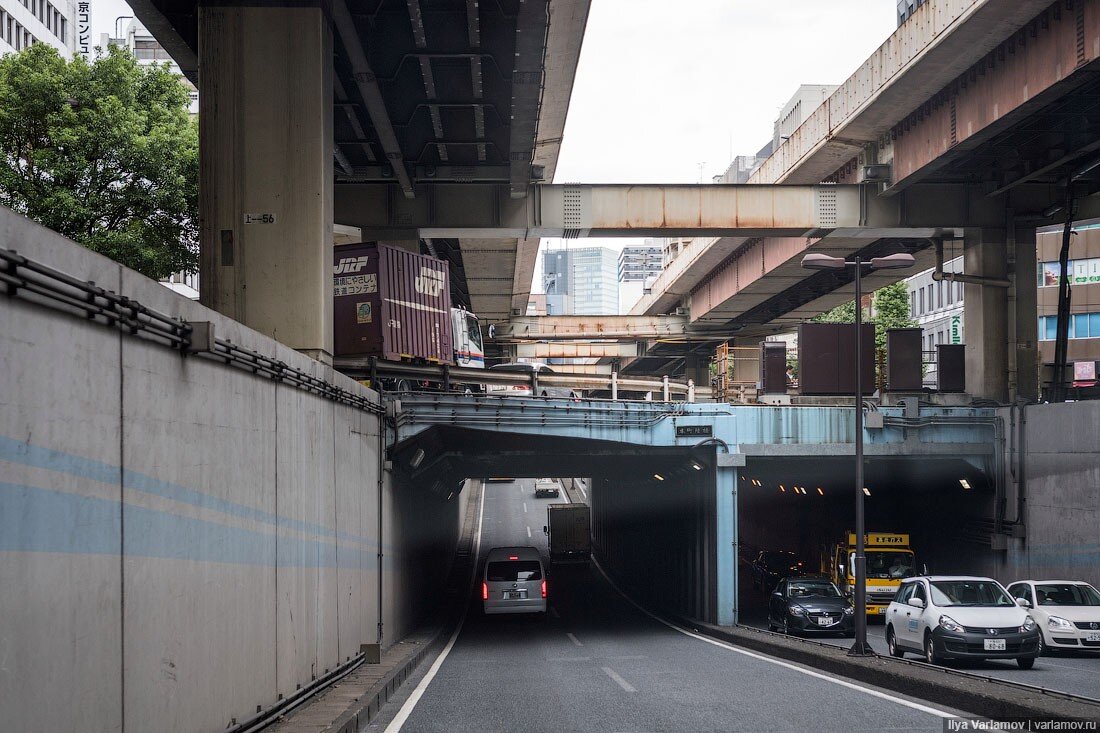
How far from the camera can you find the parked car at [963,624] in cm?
1694

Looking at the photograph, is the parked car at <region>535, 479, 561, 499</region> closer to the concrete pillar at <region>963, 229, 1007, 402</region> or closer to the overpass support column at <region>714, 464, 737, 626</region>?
the overpass support column at <region>714, 464, 737, 626</region>

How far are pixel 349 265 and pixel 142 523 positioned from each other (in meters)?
16.5

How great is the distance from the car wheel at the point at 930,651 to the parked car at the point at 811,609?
8332mm

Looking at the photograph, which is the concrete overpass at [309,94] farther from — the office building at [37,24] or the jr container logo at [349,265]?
the office building at [37,24]

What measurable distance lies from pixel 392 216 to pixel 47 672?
22.7 m

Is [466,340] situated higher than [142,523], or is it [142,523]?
[466,340]

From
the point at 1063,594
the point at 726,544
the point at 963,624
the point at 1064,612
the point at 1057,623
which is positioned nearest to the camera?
the point at 963,624

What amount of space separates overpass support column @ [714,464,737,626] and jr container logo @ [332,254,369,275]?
37.0ft

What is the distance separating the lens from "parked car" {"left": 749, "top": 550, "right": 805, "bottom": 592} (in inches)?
1628

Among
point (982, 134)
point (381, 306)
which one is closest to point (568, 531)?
point (381, 306)

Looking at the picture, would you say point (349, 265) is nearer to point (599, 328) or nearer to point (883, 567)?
point (883, 567)

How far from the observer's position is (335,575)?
580 inches

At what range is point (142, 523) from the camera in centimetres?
726

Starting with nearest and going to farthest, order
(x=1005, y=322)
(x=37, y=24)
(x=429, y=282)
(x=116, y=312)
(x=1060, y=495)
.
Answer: (x=116, y=312), (x=1060, y=495), (x=429, y=282), (x=1005, y=322), (x=37, y=24)
